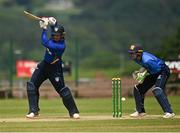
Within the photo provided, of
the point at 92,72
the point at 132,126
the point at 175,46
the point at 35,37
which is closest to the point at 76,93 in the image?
the point at 175,46

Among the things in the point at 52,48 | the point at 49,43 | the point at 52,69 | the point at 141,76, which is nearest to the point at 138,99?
the point at 141,76

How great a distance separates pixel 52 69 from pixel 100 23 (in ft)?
287

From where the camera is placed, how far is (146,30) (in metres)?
107

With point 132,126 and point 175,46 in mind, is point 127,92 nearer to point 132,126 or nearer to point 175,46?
point 175,46

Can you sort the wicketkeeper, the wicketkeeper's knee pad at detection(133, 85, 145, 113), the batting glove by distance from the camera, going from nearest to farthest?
the batting glove → the wicketkeeper → the wicketkeeper's knee pad at detection(133, 85, 145, 113)

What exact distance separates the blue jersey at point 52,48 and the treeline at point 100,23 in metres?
60.3

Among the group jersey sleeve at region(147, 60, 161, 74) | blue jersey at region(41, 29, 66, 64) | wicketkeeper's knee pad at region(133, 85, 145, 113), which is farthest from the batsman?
jersey sleeve at region(147, 60, 161, 74)

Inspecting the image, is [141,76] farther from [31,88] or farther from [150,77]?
[31,88]

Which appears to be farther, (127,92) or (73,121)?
(127,92)

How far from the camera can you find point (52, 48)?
67.2ft

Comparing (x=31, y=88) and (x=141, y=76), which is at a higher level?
(x=141, y=76)

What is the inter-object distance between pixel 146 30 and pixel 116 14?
676 cm

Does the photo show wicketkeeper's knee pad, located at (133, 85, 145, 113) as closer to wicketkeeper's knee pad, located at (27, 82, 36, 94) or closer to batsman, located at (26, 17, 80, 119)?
batsman, located at (26, 17, 80, 119)

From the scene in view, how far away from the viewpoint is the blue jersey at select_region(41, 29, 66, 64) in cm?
2047
